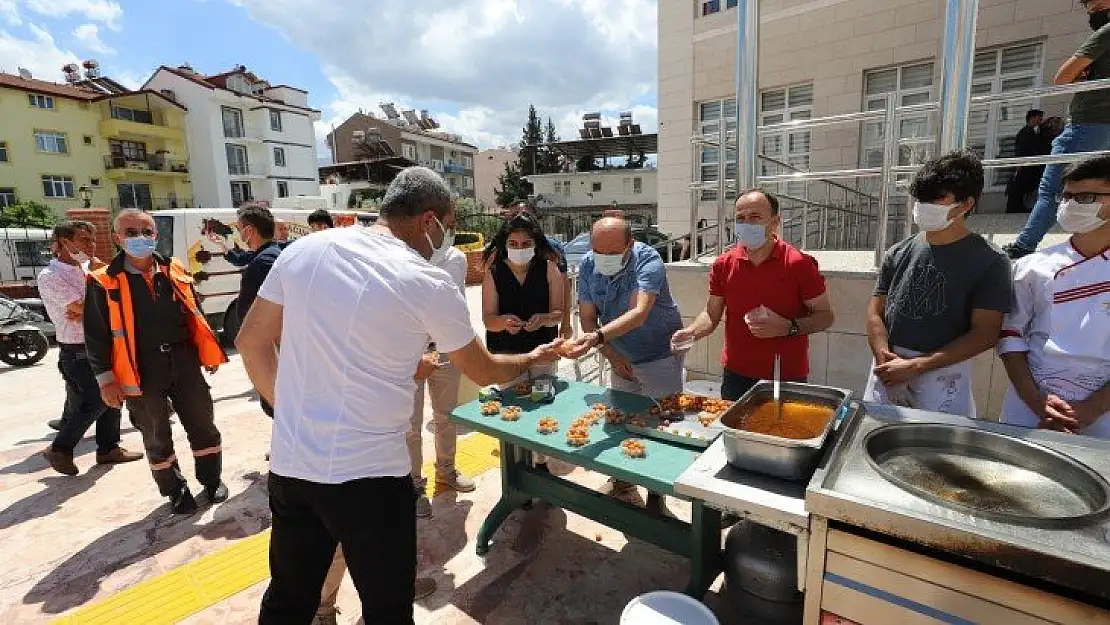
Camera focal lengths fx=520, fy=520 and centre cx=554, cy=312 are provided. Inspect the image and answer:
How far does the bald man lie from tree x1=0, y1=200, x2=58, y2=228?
2688cm

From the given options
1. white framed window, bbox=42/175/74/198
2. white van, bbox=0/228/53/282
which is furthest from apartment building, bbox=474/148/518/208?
white van, bbox=0/228/53/282

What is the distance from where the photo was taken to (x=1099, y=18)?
3.64 m

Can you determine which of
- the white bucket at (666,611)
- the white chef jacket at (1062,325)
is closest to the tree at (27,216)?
the white bucket at (666,611)

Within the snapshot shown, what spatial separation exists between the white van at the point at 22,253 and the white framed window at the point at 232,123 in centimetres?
2114

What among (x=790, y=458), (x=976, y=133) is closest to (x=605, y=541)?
(x=790, y=458)

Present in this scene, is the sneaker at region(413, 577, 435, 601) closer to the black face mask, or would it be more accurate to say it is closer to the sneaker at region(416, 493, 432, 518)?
the sneaker at region(416, 493, 432, 518)

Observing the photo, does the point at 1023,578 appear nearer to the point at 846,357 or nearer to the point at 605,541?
the point at 605,541

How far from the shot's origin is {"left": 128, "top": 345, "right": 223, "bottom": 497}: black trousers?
3.62 meters

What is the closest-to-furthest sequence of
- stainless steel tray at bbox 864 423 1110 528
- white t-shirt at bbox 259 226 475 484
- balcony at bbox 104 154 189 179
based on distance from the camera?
1. stainless steel tray at bbox 864 423 1110 528
2. white t-shirt at bbox 259 226 475 484
3. balcony at bbox 104 154 189 179

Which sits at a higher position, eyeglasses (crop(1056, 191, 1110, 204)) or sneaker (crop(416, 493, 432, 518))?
eyeglasses (crop(1056, 191, 1110, 204))

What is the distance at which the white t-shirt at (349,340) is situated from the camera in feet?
5.66

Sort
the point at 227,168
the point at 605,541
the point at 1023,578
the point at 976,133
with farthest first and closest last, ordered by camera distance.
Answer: the point at 227,168, the point at 976,133, the point at 605,541, the point at 1023,578

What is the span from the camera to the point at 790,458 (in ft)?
5.41

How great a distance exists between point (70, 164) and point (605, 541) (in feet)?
121
